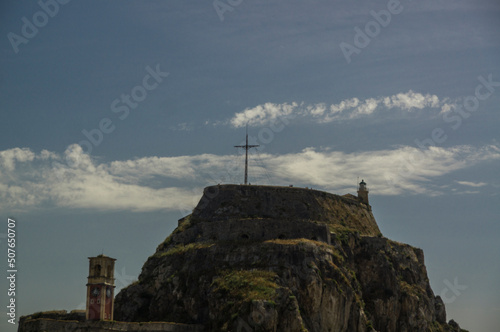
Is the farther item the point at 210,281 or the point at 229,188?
the point at 229,188

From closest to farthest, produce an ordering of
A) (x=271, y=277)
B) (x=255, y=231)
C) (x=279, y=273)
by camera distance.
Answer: (x=271, y=277), (x=279, y=273), (x=255, y=231)

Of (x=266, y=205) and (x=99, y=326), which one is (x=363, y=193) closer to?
(x=266, y=205)

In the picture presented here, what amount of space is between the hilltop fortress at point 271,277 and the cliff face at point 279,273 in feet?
0.49

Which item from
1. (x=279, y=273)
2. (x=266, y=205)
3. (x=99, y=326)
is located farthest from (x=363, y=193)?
(x=99, y=326)

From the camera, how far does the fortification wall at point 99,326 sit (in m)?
95.2

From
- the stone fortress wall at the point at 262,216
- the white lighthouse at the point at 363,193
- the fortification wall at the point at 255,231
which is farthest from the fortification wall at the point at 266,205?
the white lighthouse at the point at 363,193

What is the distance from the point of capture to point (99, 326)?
9525 cm

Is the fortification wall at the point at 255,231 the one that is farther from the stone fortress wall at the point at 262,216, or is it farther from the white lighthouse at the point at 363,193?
the white lighthouse at the point at 363,193

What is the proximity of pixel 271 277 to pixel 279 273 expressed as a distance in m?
1.59

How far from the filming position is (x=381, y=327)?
114 meters

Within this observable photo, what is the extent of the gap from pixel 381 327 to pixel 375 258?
36.3 ft

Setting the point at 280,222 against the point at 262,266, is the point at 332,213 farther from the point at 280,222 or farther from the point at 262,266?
the point at 262,266

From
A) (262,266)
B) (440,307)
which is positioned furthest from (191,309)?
(440,307)

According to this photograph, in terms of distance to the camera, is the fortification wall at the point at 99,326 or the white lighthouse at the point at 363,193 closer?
the fortification wall at the point at 99,326
